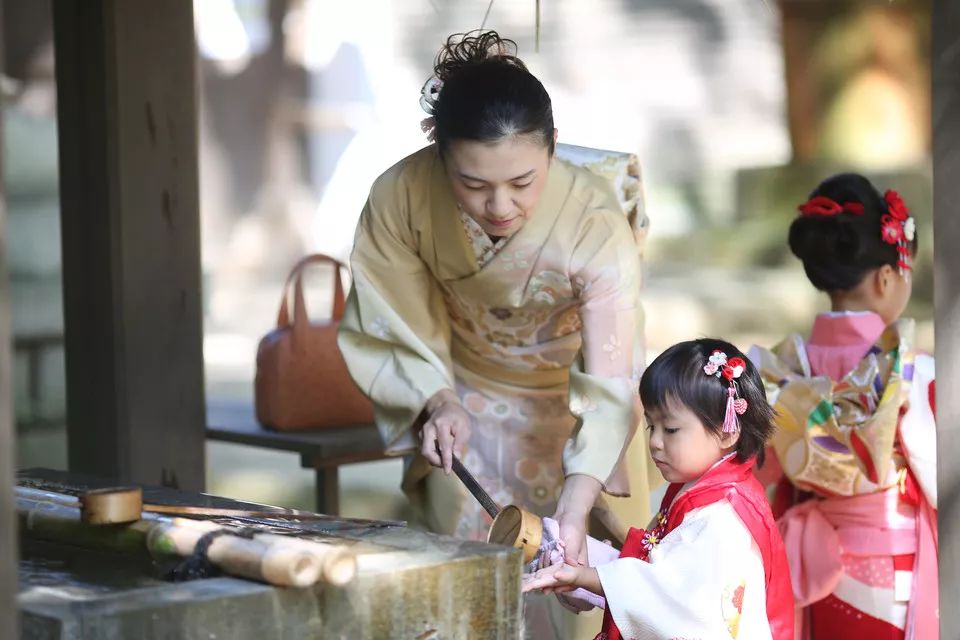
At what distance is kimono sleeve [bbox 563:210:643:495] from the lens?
113 inches

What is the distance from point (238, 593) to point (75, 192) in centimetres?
264

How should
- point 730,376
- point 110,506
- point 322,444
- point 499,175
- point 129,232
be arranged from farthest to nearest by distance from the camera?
1. point 322,444
2. point 129,232
3. point 499,175
4. point 730,376
5. point 110,506

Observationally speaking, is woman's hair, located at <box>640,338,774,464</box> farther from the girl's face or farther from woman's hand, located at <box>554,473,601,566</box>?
woman's hand, located at <box>554,473,601,566</box>

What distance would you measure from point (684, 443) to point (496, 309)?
2.24 ft

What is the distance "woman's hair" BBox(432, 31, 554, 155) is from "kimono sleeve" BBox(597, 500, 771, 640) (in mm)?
883

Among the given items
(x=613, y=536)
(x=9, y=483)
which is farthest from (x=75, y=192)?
(x=9, y=483)

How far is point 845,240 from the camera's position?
344 centimetres

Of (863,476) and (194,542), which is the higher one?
(194,542)

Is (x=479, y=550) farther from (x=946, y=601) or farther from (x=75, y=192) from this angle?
(x=75, y=192)

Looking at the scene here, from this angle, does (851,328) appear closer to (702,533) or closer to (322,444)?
(702,533)

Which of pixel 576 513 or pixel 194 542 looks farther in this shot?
pixel 576 513

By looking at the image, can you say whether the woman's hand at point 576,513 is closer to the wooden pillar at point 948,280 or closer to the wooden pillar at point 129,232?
the wooden pillar at point 948,280

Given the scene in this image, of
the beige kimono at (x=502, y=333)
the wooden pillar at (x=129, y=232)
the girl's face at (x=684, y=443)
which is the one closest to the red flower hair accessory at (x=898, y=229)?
the beige kimono at (x=502, y=333)

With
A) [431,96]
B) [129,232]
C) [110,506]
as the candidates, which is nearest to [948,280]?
[431,96]
